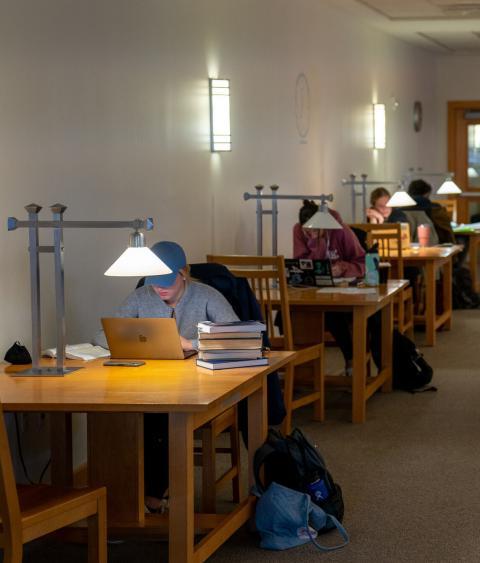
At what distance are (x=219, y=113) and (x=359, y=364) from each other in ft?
5.55

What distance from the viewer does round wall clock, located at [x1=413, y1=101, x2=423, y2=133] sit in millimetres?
12359

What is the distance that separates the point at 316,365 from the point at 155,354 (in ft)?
6.06

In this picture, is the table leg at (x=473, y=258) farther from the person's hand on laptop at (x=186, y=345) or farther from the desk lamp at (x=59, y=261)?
the desk lamp at (x=59, y=261)

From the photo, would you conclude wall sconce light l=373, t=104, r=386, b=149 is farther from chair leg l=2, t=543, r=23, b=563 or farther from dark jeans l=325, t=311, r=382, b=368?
chair leg l=2, t=543, r=23, b=563

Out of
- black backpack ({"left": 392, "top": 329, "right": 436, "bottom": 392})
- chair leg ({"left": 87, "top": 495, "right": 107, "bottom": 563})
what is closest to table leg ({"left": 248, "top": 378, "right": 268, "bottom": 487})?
chair leg ({"left": 87, "top": 495, "right": 107, "bottom": 563})

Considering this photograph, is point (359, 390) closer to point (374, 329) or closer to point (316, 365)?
point (316, 365)

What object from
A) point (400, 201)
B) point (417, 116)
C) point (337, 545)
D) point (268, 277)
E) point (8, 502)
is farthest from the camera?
point (417, 116)

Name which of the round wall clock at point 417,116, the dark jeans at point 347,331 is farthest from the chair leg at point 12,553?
the round wall clock at point 417,116

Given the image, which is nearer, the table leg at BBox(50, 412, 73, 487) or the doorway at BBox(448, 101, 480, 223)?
the table leg at BBox(50, 412, 73, 487)

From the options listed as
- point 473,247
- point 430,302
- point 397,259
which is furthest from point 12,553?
point 473,247

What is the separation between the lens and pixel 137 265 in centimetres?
342

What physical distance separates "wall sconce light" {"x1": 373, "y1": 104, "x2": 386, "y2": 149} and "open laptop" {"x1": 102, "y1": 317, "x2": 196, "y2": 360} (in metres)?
6.77

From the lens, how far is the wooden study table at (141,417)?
3133mm

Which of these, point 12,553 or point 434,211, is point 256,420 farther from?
point 434,211
